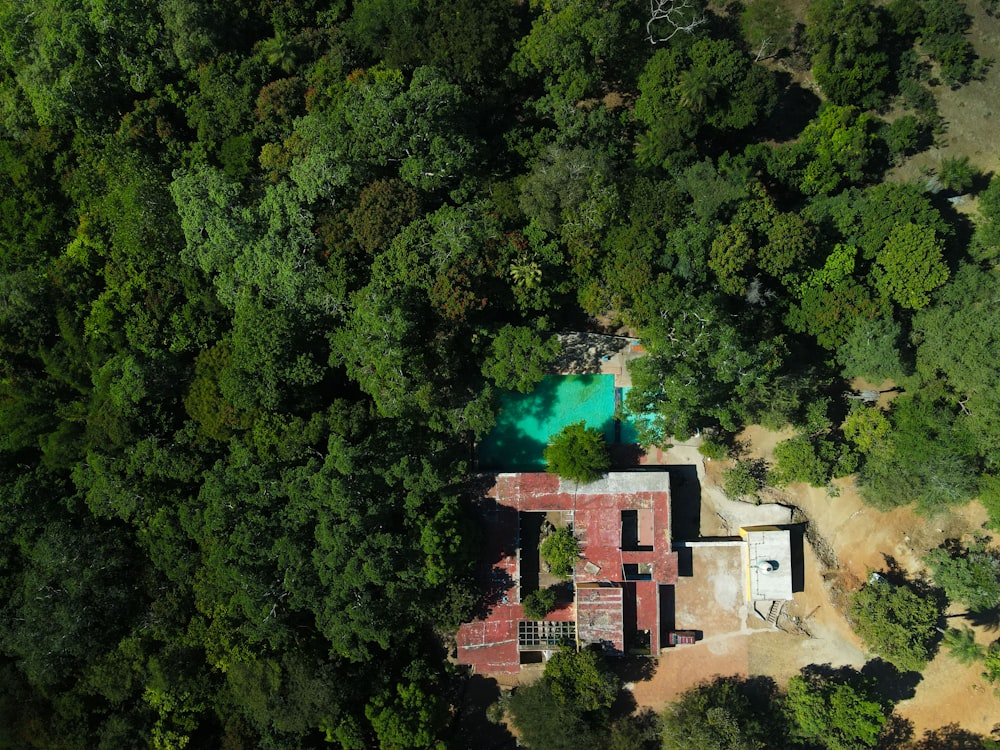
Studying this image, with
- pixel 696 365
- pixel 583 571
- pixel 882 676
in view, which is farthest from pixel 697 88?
pixel 882 676

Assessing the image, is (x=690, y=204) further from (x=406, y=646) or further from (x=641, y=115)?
(x=406, y=646)

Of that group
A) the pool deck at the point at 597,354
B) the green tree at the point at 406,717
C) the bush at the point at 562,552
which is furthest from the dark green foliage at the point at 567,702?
the pool deck at the point at 597,354

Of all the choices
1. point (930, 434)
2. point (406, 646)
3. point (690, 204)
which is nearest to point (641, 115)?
point (690, 204)

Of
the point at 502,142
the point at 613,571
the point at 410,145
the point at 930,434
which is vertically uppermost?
the point at 502,142

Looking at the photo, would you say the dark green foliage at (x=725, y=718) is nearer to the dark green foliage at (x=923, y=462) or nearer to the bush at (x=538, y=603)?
the bush at (x=538, y=603)

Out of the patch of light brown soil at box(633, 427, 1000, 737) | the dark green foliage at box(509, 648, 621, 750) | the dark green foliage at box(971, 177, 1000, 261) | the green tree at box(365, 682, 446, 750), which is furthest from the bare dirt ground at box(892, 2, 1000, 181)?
the green tree at box(365, 682, 446, 750)

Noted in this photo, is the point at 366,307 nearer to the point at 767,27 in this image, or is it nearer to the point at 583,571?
the point at 583,571

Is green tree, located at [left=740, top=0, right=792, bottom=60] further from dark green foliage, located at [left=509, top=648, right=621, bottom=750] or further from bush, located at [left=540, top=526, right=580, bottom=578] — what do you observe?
dark green foliage, located at [left=509, top=648, right=621, bottom=750]
